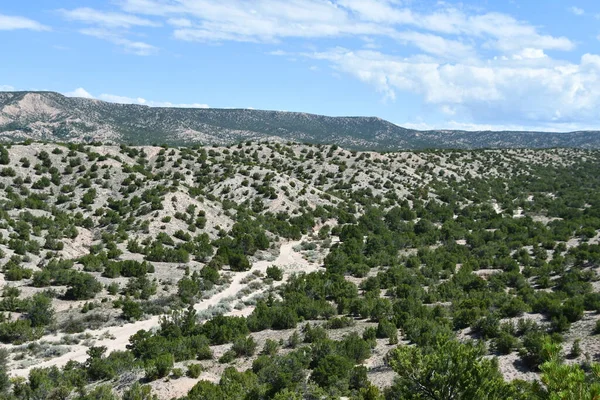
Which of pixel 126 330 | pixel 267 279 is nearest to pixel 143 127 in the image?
pixel 267 279

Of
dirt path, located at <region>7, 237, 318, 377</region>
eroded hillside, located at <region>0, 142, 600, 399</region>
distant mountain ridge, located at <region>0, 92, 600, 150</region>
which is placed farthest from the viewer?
distant mountain ridge, located at <region>0, 92, 600, 150</region>

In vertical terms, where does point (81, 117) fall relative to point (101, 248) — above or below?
above

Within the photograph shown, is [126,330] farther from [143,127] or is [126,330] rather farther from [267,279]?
[143,127]

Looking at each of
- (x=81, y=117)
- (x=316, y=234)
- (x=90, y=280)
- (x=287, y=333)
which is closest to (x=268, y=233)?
(x=316, y=234)

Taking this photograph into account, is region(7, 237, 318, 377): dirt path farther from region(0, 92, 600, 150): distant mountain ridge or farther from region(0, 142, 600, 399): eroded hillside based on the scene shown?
region(0, 92, 600, 150): distant mountain ridge

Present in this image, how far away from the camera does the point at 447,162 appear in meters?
95.1

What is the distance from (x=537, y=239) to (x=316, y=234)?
81.2ft

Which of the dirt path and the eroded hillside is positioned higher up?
the eroded hillside

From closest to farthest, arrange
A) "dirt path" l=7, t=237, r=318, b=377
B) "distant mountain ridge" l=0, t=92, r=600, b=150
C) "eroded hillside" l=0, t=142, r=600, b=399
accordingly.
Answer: "eroded hillside" l=0, t=142, r=600, b=399, "dirt path" l=7, t=237, r=318, b=377, "distant mountain ridge" l=0, t=92, r=600, b=150

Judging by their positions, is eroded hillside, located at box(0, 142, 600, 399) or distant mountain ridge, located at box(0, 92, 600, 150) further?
distant mountain ridge, located at box(0, 92, 600, 150)

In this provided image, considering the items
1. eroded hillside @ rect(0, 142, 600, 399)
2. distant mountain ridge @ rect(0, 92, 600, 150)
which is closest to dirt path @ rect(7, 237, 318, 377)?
eroded hillside @ rect(0, 142, 600, 399)

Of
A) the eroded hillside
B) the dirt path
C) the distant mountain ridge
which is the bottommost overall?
the dirt path

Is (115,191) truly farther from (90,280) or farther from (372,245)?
(372,245)

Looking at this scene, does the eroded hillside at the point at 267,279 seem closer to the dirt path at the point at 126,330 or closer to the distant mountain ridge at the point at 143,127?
the dirt path at the point at 126,330
